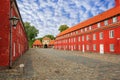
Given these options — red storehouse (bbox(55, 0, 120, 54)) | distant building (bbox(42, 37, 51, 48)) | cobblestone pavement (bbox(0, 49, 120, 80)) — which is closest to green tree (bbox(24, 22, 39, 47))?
distant building (bbox(42, 37, 51, 48))

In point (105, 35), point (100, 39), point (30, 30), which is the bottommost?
Result: point (100, 39)

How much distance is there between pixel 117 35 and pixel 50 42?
291ft

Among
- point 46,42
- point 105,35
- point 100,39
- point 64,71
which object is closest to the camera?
point 64,71

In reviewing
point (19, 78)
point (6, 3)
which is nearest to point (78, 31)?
point (6, 3)

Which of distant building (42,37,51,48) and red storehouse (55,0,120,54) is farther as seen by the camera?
distant building (42,37,51,48)

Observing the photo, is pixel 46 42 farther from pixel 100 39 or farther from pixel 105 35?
pixel 105 35

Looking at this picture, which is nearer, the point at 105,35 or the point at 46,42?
the point at 105,35

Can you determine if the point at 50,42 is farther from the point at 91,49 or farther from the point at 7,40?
the point at 7,40

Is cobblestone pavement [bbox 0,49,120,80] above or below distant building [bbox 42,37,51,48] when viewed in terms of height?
below

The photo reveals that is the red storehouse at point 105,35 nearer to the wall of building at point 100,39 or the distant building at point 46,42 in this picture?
the wall of building at point 100,39

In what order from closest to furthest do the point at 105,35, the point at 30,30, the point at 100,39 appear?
the point at 105,35, the point at 100,39, the point at 30,30

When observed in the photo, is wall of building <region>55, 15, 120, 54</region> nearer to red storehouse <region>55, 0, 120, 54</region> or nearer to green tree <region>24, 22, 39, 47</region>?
red storehouse <region>55, 0, 120, 54</region>

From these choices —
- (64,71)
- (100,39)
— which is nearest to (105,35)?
(100,39)

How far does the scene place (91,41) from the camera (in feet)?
138
